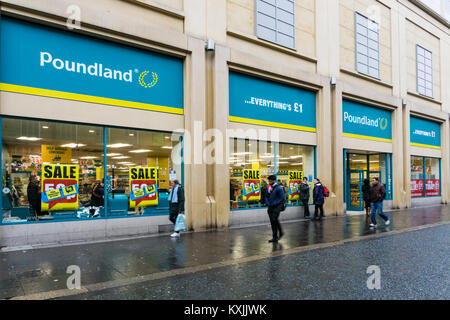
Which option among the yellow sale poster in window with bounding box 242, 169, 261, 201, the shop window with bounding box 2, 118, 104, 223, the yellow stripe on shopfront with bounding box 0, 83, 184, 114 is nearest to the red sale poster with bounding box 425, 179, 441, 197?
the yellow sale poster in window with bounding box 242, 169, 261, 201

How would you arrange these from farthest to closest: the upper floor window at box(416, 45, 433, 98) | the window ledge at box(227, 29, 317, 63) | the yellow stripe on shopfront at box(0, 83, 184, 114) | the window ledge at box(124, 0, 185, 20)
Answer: the upper floor window at box(416, 45, 433, 98)
the window ledge at box(227, 29, 317, 63)
the window ledge at box(124, 0, 185, 20)
the yellow stripe on shopfront at box(0, 83, 184, 114)

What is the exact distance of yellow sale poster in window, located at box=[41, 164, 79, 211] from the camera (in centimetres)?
895

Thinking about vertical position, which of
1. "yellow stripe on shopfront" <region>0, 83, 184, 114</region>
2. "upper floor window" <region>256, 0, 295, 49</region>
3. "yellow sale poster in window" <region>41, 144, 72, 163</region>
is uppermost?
"upper floor window" <region>256, 0, 295, 49</region>

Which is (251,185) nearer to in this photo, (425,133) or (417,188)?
(417,188)

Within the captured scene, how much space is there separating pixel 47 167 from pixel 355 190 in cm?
1478

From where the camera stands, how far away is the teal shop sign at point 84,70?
8672 millimetres

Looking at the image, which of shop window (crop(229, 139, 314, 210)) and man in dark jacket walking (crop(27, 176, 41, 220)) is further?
shop window (crop(229, 139, 314, 210))

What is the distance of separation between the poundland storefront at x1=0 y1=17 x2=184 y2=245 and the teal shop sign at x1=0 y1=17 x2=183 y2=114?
2 cm

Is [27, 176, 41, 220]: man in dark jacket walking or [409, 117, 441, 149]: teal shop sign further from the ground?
[409, 117, 441, 149]: teal shop sign

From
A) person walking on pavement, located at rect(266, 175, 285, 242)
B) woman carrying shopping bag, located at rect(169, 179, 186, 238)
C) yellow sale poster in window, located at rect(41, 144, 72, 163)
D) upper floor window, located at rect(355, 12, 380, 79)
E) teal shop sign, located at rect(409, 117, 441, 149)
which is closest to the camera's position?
yellow sale poster in window, located at rect(41, 144, 72, 163)

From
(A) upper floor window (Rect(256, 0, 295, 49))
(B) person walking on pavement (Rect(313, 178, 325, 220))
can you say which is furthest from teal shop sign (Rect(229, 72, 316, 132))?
(B) person walking on pavement (Rect(313, 178, 325, 220))

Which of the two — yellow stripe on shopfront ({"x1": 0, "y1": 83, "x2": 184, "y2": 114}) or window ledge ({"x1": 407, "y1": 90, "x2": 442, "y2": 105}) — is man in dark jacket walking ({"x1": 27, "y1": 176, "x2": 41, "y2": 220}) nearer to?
yellow stripe on shopfront ({"x1": 0, "y1": 83, "x2": 184, "y2": 114})

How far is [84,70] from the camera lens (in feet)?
31.6
